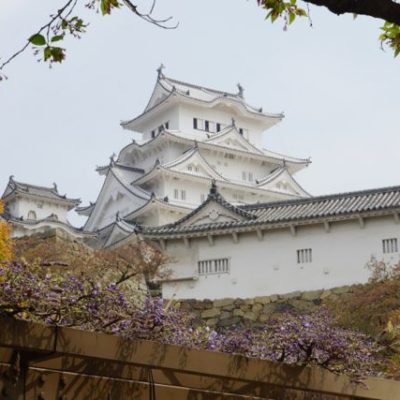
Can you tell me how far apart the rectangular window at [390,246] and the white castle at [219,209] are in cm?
3

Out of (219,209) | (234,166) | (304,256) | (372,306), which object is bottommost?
(372,306)

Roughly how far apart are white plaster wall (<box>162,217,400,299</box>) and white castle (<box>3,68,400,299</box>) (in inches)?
1.2

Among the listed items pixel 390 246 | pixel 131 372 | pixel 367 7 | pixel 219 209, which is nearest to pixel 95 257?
pixel 219 209

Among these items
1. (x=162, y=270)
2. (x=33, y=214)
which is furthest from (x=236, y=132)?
(x=162, y=270)

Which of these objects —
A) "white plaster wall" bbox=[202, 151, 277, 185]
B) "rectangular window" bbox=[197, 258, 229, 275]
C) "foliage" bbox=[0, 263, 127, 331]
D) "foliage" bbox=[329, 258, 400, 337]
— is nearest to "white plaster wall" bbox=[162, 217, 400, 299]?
"rectangular window" bbox=[197, 258, 229, 275]

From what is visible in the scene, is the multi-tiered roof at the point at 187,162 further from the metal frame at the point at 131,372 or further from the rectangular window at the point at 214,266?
the metal frame at the point at 131,372

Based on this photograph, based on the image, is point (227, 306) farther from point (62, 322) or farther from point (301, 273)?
point (62, 322)

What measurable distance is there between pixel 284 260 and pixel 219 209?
3486 mm

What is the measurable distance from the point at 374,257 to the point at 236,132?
1054 inches

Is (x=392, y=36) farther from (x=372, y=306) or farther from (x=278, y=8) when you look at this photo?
(x=372, y=306)

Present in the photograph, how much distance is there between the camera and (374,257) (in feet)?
82.5

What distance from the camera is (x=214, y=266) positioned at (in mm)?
27078

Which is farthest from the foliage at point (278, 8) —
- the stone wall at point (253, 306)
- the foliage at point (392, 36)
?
the stone wall at point (253, 306)

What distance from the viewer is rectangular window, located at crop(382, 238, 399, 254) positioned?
25016 mm
